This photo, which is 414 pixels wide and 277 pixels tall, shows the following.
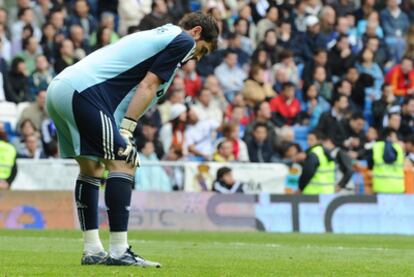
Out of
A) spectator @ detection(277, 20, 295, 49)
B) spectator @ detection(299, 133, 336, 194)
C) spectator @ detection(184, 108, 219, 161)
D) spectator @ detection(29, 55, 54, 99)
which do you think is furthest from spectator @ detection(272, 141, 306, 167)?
spectator @ detection(29, 55, 54, 99)

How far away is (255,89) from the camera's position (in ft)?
79.0

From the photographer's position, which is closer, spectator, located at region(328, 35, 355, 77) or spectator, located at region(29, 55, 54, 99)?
spectator, located at region(29, 55, 54, 99)

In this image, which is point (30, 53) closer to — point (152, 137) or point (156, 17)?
point (156, 17)

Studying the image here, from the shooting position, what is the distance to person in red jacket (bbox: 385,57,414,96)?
25.2 m

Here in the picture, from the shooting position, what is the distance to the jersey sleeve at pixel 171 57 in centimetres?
950

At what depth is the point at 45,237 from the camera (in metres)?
15.5

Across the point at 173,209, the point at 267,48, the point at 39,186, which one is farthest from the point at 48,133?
the point at 267,48

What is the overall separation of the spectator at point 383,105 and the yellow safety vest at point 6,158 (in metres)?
8.58

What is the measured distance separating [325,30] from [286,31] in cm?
103

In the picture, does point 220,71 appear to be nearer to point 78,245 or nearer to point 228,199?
point 228,199

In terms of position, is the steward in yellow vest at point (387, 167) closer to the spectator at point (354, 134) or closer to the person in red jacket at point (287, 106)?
the spectator at point (354, 134)

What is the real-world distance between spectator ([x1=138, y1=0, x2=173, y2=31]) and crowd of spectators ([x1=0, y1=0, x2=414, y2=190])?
3 cm

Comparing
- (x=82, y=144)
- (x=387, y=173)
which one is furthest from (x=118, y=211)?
(x=387, y=173)

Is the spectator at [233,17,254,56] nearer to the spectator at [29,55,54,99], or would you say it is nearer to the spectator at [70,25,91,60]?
the spectator at [70,25,91,60]
